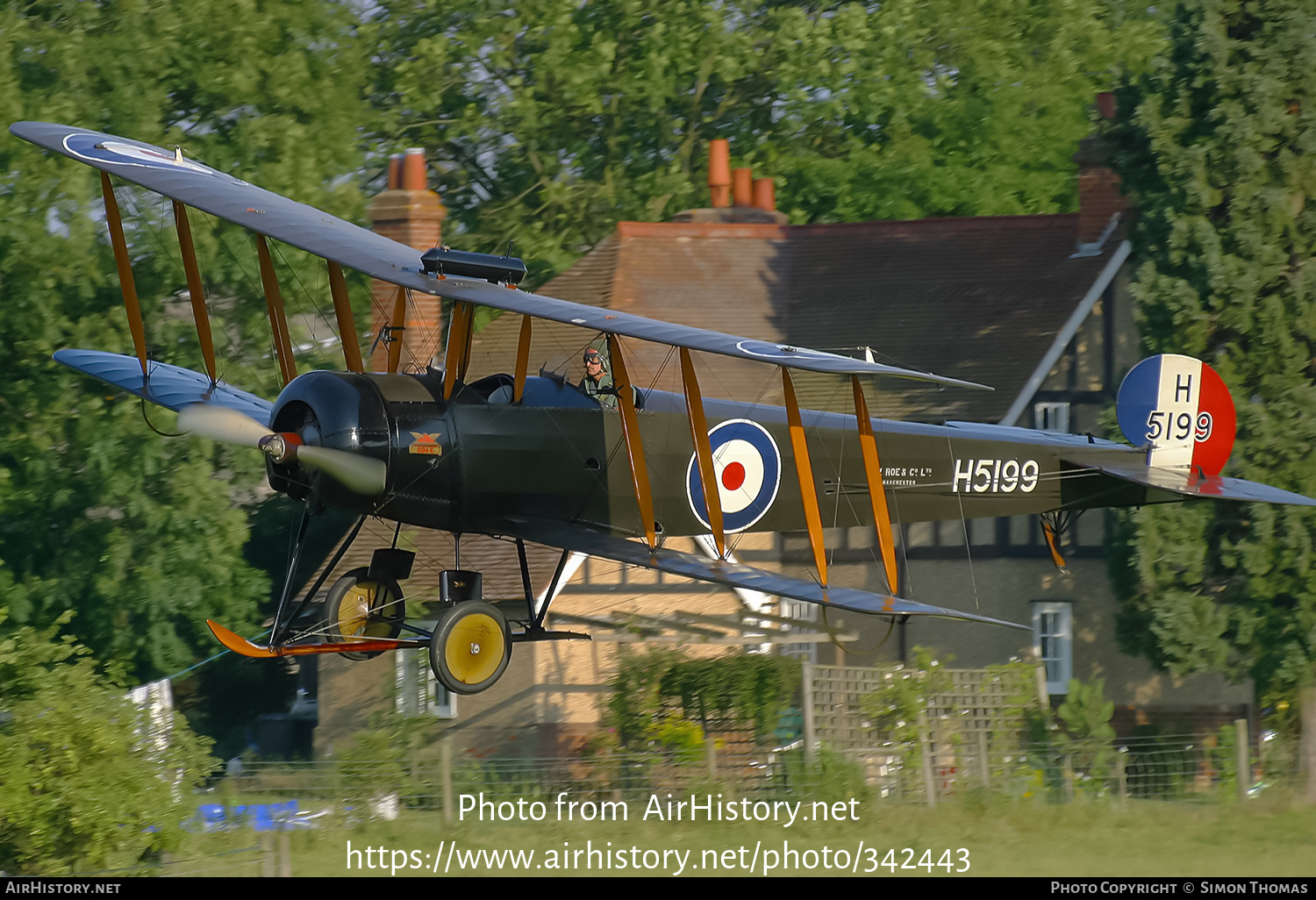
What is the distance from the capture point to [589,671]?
22.7 m

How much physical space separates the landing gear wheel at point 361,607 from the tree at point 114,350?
419 inches

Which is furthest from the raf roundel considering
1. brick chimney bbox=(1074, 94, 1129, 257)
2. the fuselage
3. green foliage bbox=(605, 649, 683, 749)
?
brick chimney bbox=(1074, 94, 1129, 257)

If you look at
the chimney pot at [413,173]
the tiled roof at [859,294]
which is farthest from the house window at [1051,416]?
the chimney pot at [413,173]

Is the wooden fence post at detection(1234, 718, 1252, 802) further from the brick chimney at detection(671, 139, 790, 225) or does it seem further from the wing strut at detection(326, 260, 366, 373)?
the brick chimney at detection(671, 139, 790, 225)

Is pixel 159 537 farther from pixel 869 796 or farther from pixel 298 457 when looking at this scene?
pixel 298 457

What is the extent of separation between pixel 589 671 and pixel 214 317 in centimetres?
680

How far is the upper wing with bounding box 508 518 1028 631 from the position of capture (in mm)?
11562

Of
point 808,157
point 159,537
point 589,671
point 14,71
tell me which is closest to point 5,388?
point 159,537

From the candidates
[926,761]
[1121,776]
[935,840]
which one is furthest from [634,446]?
[1121,776]

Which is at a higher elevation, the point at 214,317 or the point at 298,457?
the point at 214,317

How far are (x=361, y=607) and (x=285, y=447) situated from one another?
5.21 feet

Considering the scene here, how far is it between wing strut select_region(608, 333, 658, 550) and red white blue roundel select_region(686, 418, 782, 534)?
151cm

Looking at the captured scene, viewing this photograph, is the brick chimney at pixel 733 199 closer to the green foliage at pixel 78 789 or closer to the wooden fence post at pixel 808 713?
the wooden fence post at pixel 808 713

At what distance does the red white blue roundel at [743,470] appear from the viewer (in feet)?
45.5
